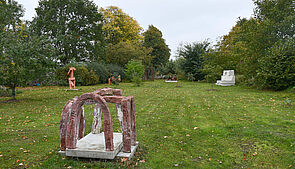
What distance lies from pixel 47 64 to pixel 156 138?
24.4ft

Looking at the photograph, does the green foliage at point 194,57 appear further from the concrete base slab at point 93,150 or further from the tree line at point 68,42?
the concrete base slab at point 93,150

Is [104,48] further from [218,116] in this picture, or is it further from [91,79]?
[218,116]

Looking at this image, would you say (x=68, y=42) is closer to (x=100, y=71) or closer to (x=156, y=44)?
(x=100, y=71)

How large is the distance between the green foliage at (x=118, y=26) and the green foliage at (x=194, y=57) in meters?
11.3

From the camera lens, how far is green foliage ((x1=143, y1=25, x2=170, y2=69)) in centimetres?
3766

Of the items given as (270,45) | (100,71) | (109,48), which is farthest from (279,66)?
(109,48)

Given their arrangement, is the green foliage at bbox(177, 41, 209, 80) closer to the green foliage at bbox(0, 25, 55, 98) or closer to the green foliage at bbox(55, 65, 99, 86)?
the green foliage at bbox(55, 65, 99, 86)

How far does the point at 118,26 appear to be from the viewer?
110 feet

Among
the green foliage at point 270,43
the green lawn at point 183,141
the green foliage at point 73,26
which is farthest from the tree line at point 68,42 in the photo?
the green foliage at point 270,43

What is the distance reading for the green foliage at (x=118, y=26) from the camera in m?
33.5

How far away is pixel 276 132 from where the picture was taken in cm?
465

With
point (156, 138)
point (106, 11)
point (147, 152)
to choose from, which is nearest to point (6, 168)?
point (147, 152)

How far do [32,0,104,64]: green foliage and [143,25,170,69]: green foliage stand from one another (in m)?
12.7

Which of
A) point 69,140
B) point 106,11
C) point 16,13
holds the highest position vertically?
point 106,11
